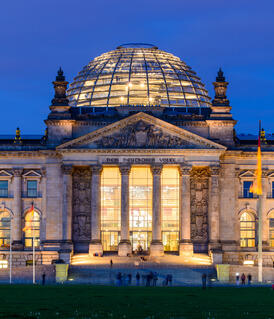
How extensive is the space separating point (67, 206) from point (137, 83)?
25239 mm

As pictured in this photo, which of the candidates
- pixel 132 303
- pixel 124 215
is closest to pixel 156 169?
pixel 124 215

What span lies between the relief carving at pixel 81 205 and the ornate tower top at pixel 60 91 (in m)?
8.75

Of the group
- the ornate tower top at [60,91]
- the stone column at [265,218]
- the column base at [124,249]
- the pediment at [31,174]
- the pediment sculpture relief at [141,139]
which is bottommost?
the column base at [124,249]

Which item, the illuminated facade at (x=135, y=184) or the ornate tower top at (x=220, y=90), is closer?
the illuminated facade at (x=135, y=184)

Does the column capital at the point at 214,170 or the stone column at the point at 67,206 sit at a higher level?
the column capital at the point at 214,170

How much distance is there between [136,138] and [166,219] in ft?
38.6

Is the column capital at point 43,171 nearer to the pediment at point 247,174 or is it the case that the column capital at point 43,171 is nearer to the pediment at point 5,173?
the pediment at point 5,173

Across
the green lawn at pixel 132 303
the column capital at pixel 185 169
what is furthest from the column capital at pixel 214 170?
the green lawn at pixel 132 303

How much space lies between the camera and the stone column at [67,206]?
108125mm

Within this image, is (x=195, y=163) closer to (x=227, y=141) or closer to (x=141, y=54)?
(x=227, y=141)

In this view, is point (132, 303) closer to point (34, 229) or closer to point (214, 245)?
point (214, 245)

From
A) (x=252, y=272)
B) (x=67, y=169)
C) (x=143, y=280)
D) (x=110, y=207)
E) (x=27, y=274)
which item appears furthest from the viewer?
(x=110, y=207)

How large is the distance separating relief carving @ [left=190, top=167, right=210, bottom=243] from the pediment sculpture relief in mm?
5428

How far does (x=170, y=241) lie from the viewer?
112m
